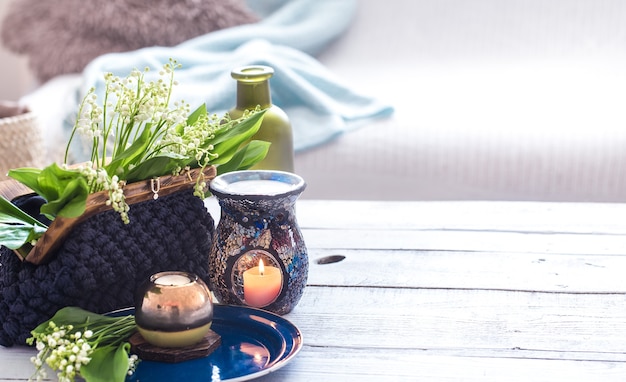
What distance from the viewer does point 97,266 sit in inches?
30.5

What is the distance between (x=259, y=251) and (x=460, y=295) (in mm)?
217

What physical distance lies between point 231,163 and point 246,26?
1.43 meters

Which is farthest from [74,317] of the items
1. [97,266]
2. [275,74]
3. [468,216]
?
[275,74]

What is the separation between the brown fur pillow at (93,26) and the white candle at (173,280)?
5.23ft

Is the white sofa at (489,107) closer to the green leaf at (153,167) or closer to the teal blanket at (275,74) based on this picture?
the teal blanket at (275,74)

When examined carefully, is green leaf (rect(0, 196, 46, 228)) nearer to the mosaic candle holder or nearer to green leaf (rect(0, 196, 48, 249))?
green leaf (rect(0, 196, 48, 249))

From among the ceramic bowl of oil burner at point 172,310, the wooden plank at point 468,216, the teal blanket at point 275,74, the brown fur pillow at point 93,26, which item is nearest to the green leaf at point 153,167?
the ceramic bowl of oil burner at point 172,310

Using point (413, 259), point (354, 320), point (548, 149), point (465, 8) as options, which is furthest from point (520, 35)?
point (354, 320)

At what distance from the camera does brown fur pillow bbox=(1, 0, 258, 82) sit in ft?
7.29

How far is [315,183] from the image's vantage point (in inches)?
75.4

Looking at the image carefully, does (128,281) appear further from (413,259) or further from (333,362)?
(413,259)

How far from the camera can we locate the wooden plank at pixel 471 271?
3.02 feet

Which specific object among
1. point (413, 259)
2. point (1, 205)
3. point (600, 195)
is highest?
point (1, 205)

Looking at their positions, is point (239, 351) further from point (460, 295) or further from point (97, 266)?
point (460, 295)
